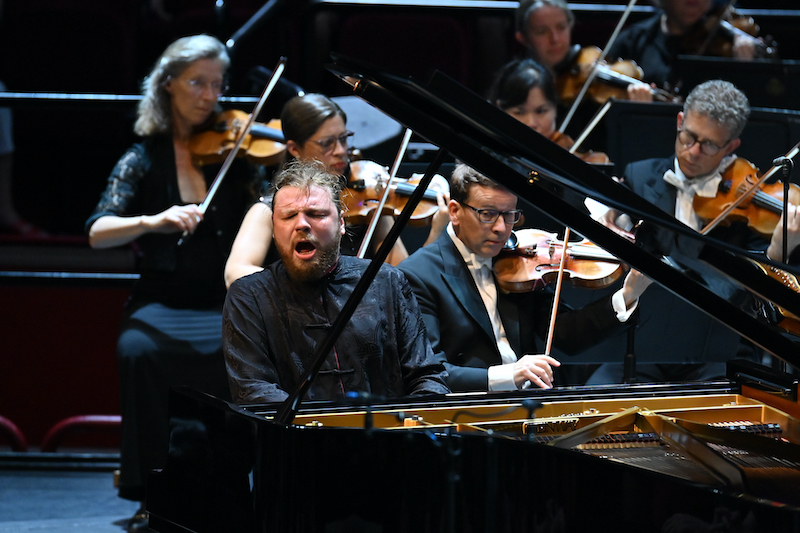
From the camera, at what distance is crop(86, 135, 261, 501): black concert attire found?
2982 mm

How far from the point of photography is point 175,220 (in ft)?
9.91

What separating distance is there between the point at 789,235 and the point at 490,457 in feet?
5.64

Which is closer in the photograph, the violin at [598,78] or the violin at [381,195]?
the violin at [381,195]

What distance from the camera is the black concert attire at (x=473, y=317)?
2.63 meters

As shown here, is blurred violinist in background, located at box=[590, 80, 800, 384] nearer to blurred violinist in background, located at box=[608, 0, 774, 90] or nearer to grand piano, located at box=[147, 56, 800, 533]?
blurred violinist in background, located at box=[608, 0, 774, 90]

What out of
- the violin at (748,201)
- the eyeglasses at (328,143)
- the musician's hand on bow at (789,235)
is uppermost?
the eyeglasses at (328,143)

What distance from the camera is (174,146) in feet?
10.8

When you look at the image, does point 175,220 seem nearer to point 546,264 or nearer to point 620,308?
point 546,264

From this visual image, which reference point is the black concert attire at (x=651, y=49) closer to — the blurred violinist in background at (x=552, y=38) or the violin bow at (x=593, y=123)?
the blurred violinist in background at (x=552, y=38)

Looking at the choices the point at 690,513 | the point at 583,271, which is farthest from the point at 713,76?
the point at 690,513

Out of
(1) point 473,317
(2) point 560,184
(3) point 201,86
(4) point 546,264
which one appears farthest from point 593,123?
(2) point 560,184

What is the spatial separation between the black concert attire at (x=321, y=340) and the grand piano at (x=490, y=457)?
1.01 ft

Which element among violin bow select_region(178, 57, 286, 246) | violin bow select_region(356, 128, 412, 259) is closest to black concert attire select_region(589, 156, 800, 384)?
violin bow select_region(356, 128, 412, 259)

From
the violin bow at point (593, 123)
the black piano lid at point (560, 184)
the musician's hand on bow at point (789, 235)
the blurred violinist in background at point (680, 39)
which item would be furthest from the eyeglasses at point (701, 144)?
the black piano lid at point (560, 184)
